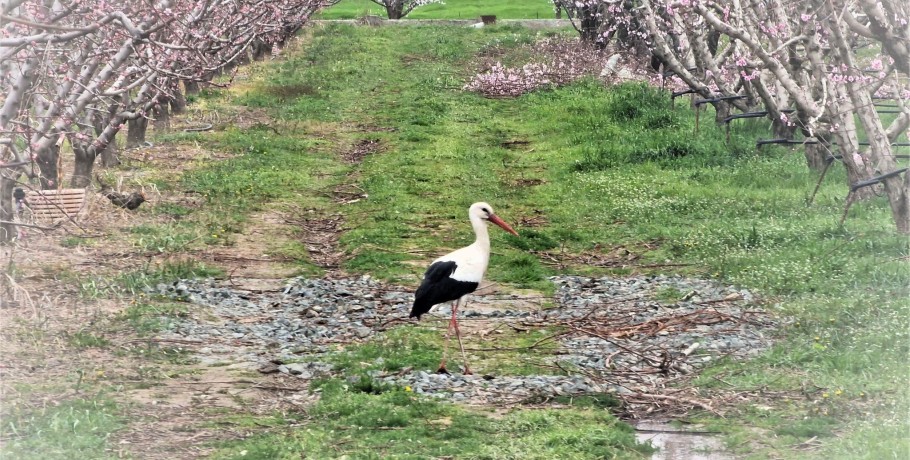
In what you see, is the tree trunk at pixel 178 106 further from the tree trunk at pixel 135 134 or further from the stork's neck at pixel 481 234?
the stork's neck at pixel 481 234

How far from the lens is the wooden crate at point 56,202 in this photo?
13930 mm

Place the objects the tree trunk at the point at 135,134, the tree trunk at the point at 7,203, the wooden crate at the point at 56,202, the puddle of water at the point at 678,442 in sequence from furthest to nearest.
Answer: the tree trunk at the point at 135,134 < the wooden crate at the point at 56,202 < the tree trunk at the point at 7,203 < the puddle of water at the point at 678,442

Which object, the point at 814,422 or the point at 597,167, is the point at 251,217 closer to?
the point at 597,167

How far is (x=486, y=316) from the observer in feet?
39.9

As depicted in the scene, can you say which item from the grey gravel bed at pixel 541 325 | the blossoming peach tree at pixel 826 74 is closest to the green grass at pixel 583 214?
the grey gravel bed at pixel 541 325

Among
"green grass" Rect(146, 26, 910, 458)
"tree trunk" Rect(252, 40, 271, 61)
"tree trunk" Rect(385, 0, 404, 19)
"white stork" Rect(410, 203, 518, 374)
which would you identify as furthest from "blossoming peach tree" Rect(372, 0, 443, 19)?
"white stork" Rect(410, 203, 518, 374)

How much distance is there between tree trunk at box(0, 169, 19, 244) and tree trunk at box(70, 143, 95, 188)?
2.85 meters

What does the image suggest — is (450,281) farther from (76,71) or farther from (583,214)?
(76,71)

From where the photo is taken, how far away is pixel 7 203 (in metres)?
12.8

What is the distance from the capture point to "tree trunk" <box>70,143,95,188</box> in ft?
53.4

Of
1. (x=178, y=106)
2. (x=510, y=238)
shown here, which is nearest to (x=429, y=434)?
(x=510, y=238)

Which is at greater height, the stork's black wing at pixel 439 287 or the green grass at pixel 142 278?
the stork's black wing at pixel 439 287

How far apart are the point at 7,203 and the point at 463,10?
4683 centimetres

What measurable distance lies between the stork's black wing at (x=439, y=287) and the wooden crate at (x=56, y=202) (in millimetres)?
5590
